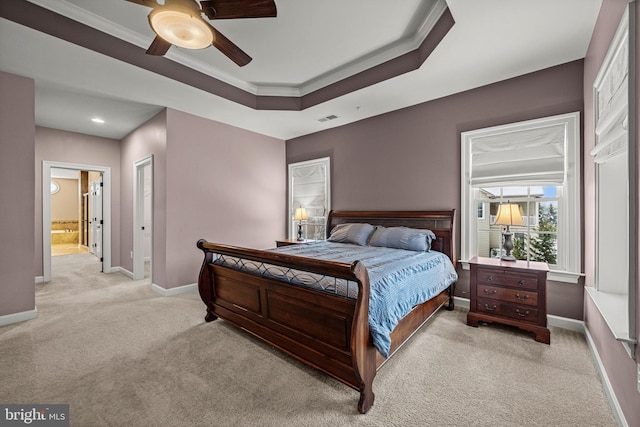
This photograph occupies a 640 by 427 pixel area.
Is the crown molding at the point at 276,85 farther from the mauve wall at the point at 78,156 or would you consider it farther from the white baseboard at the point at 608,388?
the mauve wall at the point at 78,156

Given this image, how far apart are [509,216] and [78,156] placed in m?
7.18

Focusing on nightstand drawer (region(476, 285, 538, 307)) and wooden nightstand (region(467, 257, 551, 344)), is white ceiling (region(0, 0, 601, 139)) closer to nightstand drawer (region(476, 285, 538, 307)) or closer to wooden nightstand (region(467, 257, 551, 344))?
wooden nightstand (region(467, 257, 551, 344))

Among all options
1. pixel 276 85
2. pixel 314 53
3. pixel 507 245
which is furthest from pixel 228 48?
pixel 507 245

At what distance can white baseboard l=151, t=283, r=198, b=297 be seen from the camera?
4.02 metres

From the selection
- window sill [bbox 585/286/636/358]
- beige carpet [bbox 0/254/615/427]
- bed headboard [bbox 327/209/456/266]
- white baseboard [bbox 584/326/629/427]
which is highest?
bed headboard [bbox 327/209/456/266]

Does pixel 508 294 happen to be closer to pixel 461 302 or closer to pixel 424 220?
pixel 461 302

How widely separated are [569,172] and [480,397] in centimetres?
252

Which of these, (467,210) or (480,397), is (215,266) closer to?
(480,397)

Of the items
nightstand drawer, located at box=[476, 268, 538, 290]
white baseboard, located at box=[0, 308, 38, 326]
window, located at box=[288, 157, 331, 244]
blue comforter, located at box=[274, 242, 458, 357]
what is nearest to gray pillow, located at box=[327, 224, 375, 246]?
blue comforter, located at box=[274, 242, 458, 357]

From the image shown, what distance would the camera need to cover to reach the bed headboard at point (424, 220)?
3.56 meters

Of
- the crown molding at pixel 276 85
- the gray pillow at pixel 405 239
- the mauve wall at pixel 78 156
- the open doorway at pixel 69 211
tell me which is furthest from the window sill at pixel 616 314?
the open doorway at pixel 69 211

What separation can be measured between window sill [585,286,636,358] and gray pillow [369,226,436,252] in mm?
1518

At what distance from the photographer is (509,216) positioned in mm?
2836

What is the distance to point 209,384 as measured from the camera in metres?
1.97
